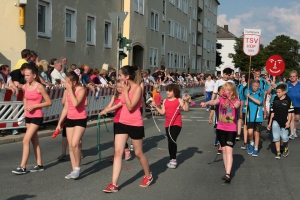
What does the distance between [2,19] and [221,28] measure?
115 m

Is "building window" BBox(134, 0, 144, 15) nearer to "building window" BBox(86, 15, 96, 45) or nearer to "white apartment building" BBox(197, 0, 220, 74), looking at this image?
"building window" BBox(86, 15, 96, 45)

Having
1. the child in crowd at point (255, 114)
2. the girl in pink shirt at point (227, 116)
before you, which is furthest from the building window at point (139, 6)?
the girl in pink shirt at point (227, 116)

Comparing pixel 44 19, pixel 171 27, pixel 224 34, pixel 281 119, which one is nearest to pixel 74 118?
pixel 281 119

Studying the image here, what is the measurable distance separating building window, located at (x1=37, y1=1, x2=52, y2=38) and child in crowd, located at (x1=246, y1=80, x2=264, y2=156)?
38.6ft

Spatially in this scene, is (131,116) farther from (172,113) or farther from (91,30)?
(91,30)

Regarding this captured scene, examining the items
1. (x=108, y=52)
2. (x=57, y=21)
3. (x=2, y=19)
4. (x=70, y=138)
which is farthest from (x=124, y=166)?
(x=108, y=52)

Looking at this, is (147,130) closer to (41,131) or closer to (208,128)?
(208,128)

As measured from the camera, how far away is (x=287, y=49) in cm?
11831

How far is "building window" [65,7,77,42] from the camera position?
2264 centimetres

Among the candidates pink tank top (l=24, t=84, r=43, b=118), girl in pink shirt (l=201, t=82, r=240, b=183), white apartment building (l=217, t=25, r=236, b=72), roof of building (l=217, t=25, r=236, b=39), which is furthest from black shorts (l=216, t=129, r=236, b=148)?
roof of building (l=217, t=25, r=236, b=39)

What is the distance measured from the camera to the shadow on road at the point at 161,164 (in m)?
7.57

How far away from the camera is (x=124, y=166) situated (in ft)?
28.5

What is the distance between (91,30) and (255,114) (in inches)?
662

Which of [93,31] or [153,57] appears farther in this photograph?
[153,57]
